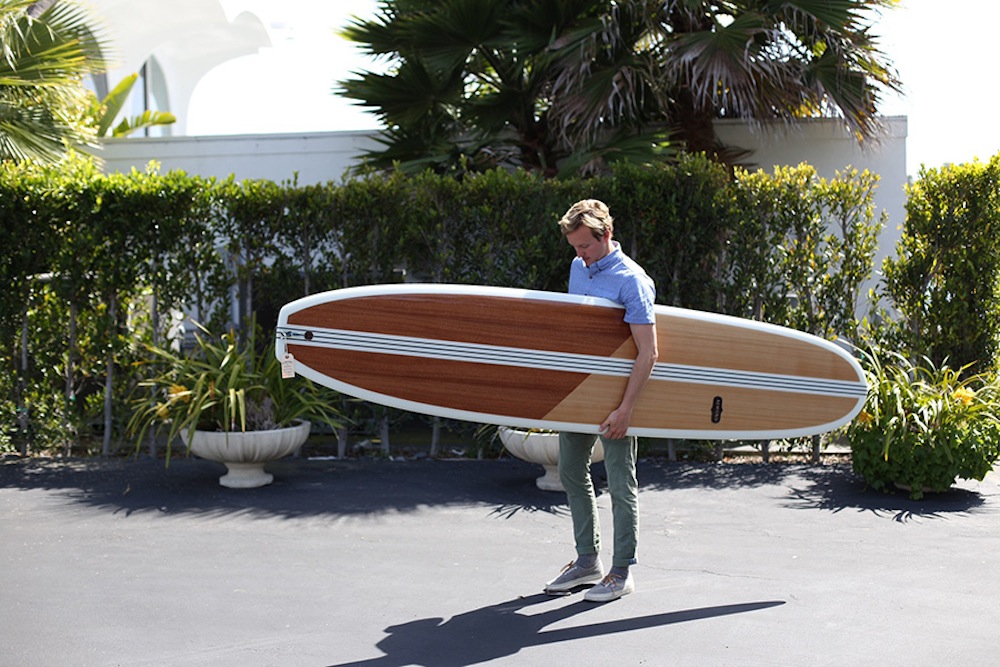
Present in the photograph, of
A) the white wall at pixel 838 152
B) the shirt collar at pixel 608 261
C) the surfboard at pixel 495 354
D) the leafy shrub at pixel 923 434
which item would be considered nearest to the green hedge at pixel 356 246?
the leafy shrub at pixel 923 434

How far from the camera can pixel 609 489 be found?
392 centimetres

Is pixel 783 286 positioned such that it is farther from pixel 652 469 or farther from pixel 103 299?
pixel 103 299

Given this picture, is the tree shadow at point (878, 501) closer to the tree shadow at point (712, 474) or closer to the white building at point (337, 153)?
the tree shadow at point (712, 474)

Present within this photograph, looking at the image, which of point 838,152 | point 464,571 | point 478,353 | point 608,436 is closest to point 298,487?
point 464,571

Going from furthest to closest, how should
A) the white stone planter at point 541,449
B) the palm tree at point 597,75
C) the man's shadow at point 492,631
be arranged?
the palm tree at point 597,75 → the white stone planter at point 541,449 → the man's shadow at point 492,631

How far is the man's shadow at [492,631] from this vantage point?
3.38 metres

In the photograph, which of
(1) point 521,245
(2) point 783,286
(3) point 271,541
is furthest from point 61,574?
(2) point 783,286

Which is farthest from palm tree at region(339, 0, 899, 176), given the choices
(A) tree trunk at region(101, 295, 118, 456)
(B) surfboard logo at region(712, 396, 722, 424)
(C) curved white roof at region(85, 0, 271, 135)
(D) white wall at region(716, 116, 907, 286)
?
(C) curved white roof at region(85, 0, 271, 135)

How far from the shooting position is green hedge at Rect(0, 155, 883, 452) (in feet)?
22.6

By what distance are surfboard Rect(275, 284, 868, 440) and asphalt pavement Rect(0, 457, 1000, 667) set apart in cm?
77

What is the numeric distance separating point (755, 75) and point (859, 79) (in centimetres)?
92

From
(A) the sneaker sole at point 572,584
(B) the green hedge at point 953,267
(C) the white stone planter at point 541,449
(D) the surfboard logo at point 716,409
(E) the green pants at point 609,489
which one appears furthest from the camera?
(B) the green hedge at point 953,267

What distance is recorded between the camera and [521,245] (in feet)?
22.9

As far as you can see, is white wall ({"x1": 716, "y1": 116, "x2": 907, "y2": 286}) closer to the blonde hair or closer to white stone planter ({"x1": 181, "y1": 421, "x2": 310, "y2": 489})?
white stone planter ({"x1": 181, "y1": 421, "x2": 310, "y2": 489})
